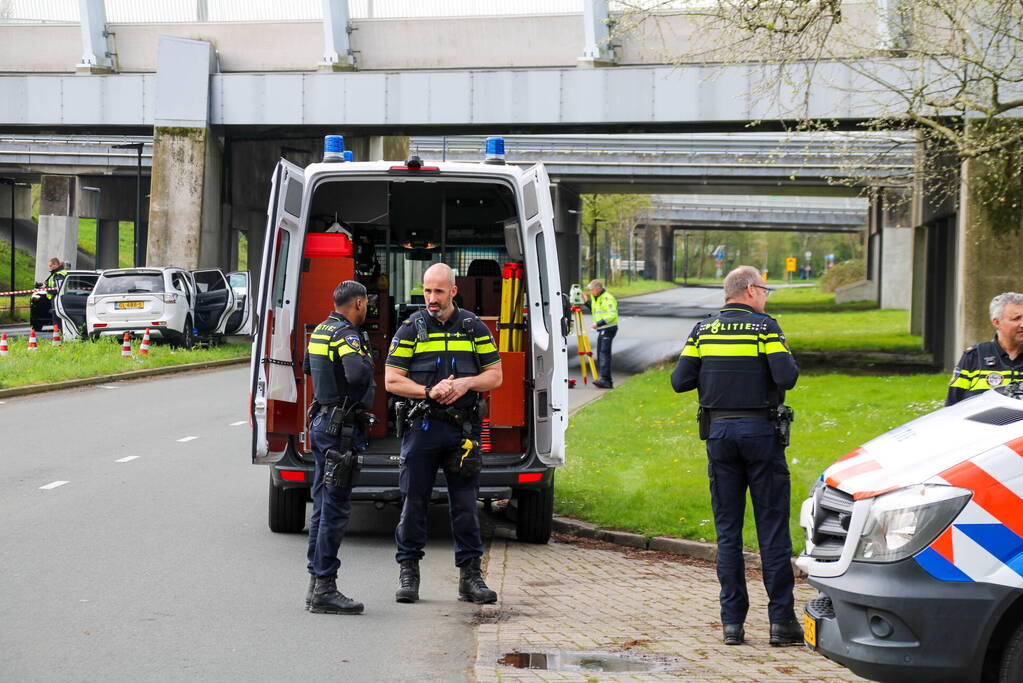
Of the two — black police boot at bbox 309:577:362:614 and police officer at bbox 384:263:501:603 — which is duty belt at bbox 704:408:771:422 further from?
black police boot at bbox 309:577:362:614

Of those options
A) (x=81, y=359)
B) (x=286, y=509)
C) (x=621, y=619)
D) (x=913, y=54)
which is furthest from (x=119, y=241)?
(x=621, y=619)

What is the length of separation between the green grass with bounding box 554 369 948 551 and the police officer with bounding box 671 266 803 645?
2.14 m

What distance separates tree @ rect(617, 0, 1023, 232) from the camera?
13336mm

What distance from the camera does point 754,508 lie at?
645cm

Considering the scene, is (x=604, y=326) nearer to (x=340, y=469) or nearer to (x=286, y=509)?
(x=286, y=509)

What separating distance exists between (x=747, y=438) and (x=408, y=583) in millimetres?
2079

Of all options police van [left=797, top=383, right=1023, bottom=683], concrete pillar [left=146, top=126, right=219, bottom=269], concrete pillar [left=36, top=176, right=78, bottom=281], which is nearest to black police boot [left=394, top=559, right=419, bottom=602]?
police van [left=797, top=383, right=1023, bottom=683]

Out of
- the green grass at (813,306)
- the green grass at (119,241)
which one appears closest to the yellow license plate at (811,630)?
the green grass at (813,306)

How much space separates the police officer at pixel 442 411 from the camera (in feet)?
23.2

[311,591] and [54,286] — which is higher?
[54,286]

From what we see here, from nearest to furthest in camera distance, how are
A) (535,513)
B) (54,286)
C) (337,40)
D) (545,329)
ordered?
(545,329) → (535,513) → (337,40) → (54,286)

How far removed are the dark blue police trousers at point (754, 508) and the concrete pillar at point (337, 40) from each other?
938 inches

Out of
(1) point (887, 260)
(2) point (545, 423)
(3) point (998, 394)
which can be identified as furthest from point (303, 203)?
(1) point (887, 260)

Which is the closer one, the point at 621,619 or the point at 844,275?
the point at 621,619
